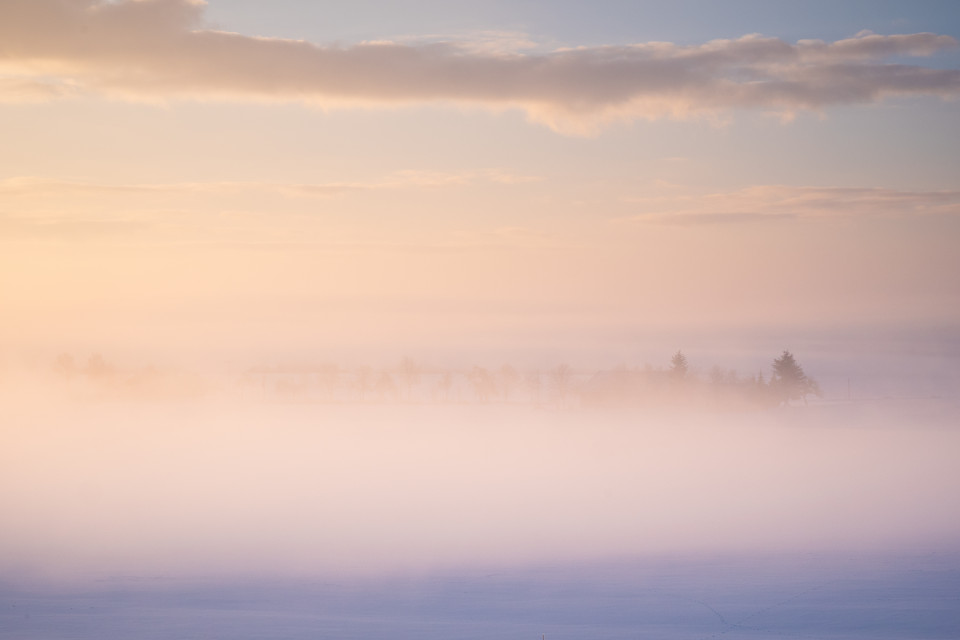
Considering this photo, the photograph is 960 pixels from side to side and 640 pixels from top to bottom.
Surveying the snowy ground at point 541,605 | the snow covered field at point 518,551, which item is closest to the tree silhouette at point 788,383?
the snow covered field at point 518,551

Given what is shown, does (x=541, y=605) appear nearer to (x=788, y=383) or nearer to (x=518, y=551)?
(x=518, y=551)

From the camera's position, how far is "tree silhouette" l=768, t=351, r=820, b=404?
15875 cm

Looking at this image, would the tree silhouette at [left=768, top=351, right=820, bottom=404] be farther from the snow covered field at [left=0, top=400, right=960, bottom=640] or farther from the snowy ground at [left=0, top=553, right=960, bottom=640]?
the snowy ground at [left=0, top=553, right=960, bottom=640]

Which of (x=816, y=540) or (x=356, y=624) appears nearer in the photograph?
(x=356, y=624)

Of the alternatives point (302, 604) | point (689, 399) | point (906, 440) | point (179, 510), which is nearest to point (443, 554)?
point (302, 604)

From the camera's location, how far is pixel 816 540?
171ft

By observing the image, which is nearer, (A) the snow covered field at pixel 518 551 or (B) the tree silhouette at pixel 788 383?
(A) the snow covered field at pixel 518 551

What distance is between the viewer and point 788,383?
524 ft

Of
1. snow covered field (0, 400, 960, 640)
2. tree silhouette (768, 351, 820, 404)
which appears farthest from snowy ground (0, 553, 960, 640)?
tree silhouette (768, 351, 820, 404)

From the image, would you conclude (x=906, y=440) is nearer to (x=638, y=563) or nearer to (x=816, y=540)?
(x=816, y=540)

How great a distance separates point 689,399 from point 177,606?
15833 centimetres

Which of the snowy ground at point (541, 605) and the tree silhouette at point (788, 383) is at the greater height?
the tree silhouette at point (788, 383)

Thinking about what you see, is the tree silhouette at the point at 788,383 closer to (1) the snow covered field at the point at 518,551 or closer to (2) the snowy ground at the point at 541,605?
(1) the snow covered field at the point at 518,551

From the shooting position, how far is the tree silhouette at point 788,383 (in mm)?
158750
